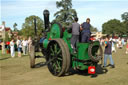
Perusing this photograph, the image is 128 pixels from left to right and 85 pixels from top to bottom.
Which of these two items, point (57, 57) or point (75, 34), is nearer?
point (75, 34)

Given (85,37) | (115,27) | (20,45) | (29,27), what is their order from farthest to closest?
(115,27) → (29,27) → (20,45) → (85,37)

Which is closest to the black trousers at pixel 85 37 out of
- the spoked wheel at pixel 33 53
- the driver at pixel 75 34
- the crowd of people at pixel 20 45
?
the driver at pixel 75 34

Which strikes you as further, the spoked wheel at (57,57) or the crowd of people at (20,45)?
the crowd of people at (20,45)

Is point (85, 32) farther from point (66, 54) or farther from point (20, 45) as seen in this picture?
point (20, 45)

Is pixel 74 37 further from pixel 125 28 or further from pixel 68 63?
pixel 125 28

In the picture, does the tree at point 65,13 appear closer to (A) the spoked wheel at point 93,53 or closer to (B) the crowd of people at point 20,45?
(B) the crowd of people at point 20,45

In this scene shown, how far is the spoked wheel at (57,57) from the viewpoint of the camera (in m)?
5.89

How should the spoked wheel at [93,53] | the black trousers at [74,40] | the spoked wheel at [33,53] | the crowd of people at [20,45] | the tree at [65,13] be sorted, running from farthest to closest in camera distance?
the tree at [65,13] → the crowd of people at [20,45] → the spoked wheel at [33,53] → the black trousers at [74,40] → the spoked wheel at [93,53]

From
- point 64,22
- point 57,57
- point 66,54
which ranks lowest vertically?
point 57,57

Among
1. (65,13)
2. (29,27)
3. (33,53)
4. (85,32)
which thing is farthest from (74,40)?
(29,27)

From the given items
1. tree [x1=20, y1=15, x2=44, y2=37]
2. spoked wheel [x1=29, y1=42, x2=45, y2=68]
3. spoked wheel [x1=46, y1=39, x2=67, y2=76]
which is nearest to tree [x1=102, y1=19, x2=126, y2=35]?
tree [x1=20, y1=15, x2=44, y2=37]

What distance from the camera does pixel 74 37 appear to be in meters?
6.12

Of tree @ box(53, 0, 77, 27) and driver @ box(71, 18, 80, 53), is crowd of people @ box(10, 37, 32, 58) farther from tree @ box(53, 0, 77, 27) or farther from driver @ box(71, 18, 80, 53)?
tree @ box(53, 0, 77, 27)

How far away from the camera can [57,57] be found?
20.9ft
